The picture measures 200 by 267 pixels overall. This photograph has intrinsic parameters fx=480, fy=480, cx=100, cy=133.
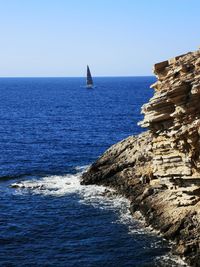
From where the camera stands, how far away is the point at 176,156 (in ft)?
175

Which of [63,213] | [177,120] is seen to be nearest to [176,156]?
[177,120]

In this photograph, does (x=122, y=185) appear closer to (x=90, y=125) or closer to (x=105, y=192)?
(x=105, y=192)

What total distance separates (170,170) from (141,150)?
55.8 feet

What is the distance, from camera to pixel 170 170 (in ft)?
177

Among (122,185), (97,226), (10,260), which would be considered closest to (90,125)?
(122,185)

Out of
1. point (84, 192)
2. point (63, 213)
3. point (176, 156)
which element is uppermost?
point (176, 156)

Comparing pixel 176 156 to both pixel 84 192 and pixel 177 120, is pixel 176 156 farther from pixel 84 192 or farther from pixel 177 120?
pixel 84 192

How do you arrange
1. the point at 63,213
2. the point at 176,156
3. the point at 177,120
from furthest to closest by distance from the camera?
the point at 63,213 → the point at 176,156 → the point at 177,120

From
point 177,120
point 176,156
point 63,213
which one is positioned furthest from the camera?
point 63,213

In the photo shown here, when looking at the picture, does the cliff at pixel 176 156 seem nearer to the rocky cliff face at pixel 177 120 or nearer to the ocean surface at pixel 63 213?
the rocky cliff face at pixel 177 120

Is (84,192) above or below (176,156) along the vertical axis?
below

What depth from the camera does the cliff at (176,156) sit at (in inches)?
1953

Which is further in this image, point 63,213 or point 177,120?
point 63,213

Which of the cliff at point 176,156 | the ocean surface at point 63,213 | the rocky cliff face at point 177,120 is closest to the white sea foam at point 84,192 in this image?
the ocean surface at point 63,213
